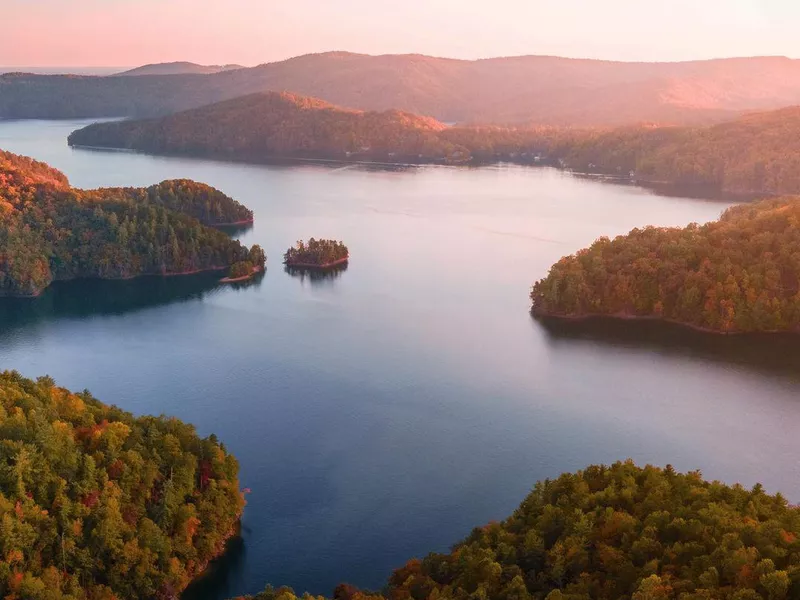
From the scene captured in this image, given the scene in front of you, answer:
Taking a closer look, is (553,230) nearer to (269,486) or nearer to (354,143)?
(269,486)

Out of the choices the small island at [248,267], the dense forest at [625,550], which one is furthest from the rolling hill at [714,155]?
the dense forest at [625,550]

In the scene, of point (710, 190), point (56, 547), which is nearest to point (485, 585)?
point (56, 547)

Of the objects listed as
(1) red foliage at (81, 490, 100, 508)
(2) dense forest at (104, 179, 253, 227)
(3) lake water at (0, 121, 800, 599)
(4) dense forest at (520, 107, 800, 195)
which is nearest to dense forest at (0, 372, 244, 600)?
(1) red foliage at (81, 490, 100, 508)

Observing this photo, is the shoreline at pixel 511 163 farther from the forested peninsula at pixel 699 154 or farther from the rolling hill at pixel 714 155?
the rolling hill at pixel 714 155

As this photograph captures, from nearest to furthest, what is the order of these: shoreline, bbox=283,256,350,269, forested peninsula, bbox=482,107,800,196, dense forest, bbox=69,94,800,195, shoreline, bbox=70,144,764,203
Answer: shoreline, bbox=283,256,350,269 → shoreline, bbox=70,144,764,203 → forested peninsula, bbox=482,107,800,196 → dense forest, bbox=69,94,800,195

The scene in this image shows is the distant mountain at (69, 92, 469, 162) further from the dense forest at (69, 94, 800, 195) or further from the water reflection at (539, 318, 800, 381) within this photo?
the water reflection at (539, 318, 800, 381)

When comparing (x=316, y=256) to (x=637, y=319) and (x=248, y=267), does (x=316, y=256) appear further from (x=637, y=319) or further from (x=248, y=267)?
(x=637, y=319)

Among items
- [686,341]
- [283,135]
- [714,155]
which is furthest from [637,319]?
[283,135]
